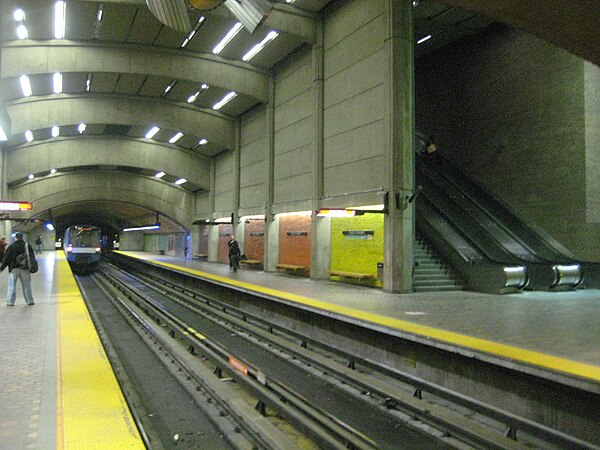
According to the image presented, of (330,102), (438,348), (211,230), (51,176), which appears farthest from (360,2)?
(51,176)

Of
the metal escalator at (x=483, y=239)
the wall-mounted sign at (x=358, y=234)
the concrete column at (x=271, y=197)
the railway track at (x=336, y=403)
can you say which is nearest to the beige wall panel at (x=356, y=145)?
the wall-mounted sign at (x=358, y=234)

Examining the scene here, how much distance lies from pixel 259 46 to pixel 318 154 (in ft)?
16.0

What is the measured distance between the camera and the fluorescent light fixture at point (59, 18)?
13.8m

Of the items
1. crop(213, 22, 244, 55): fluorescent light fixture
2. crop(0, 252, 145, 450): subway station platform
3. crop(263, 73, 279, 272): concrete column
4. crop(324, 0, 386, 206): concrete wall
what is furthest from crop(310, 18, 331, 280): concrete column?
crop(0, 252, 145, 450): subway station platform

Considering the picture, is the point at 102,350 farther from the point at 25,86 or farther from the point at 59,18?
the point at 25,86

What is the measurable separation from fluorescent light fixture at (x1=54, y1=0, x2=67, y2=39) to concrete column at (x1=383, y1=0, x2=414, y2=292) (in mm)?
9090

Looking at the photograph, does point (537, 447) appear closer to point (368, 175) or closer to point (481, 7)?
point (481, 7)

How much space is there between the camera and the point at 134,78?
19234 mm

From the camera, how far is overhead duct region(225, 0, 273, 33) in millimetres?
7148

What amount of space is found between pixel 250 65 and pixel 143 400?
1504cm

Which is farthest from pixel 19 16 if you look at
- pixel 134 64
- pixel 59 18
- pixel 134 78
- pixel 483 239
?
pixel 483 239

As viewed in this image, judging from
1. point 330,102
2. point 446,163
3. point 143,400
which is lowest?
point 143,400

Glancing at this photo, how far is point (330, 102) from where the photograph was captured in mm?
14875

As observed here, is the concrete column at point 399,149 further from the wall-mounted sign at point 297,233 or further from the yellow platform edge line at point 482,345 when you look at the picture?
the wall-mounted sign at point 297,233
